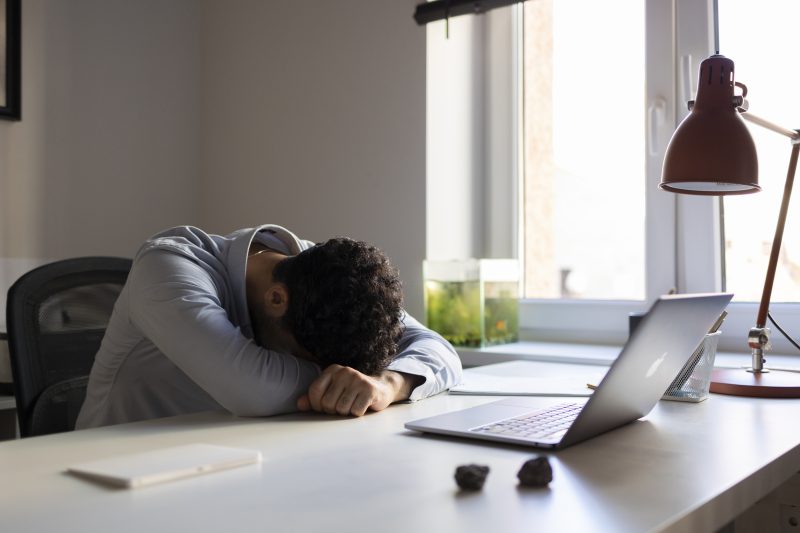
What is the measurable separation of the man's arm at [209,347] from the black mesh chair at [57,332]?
36cm

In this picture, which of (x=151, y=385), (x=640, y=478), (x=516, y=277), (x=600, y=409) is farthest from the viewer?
(x=516, y=277)

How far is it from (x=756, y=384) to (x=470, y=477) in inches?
32.8

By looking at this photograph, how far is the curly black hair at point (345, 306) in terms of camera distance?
47.5 inches

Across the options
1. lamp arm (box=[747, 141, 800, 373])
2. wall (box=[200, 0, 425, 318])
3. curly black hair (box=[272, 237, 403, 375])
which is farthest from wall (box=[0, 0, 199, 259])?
lamp arm (box=[747, 141, 800, 373])

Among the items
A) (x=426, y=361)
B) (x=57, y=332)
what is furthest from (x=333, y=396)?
(x=57, y=332)

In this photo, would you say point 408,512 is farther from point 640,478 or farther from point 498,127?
point 498,127

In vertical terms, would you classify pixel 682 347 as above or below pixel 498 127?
below

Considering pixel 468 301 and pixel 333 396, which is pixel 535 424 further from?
pixel 468 301

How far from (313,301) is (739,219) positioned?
4.52ft

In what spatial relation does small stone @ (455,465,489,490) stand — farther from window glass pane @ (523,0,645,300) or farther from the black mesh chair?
window glass pane @ (523,0,645,300)

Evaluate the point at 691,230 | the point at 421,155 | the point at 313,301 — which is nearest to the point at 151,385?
the point at 313,301

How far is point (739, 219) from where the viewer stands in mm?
2127

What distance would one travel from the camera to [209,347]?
1.14m

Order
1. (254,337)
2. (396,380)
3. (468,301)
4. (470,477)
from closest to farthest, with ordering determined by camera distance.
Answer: (470,477), (396,380), (254,337), (468,301)
